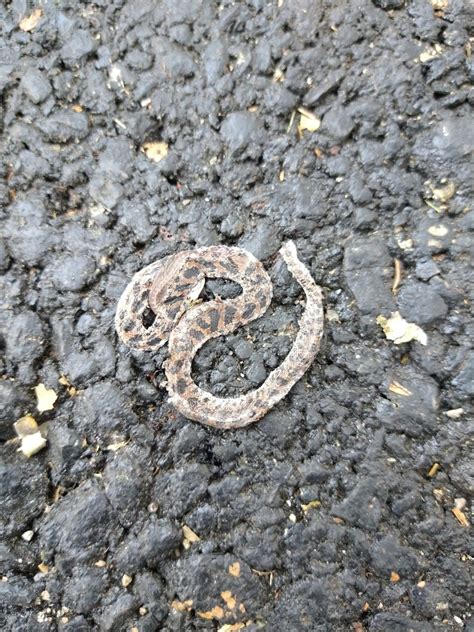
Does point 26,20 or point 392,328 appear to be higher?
point 26,20

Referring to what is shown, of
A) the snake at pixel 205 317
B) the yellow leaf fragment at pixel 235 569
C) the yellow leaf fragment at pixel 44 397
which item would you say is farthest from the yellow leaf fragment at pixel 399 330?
the yellow leaf fragment at pixel 44 397

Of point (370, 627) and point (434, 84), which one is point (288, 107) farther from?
point (370, 627)

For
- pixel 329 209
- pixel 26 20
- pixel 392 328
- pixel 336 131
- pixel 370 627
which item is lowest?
pixel 370 627

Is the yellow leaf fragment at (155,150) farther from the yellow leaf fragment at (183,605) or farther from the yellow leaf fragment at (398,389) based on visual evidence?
the yellow leaf fragment at (183,605)

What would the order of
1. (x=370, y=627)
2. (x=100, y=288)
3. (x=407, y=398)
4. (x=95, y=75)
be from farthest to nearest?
1. (x=95, y=75)
2. (x=100, y=288)
3. (x=407, y=398)
4. (x=370, y=627)

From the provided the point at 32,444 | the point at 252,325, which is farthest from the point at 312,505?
the point at 32,444

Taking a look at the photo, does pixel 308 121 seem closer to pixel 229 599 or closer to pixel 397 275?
pixel 397 275

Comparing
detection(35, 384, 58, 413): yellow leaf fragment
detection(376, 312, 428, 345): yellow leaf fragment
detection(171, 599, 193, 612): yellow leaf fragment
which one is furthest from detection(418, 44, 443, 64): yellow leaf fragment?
detection(171, 599, 193, 612): yellow leaf fragment

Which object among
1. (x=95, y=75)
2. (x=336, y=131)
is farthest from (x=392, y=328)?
(x=95, y=75)
